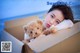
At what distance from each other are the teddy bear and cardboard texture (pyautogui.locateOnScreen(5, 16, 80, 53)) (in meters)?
0.06

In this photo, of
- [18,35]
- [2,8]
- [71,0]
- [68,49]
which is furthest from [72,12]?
[2,8]

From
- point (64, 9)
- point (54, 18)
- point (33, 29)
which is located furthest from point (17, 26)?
point (64, 9)

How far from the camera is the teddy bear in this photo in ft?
4.47

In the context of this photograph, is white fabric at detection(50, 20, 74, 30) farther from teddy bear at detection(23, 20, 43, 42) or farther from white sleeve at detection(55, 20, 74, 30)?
teddy bear at detection(23, 20, 43, 42)

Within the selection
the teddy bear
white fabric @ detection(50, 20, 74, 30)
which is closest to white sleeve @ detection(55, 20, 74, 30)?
white fabric @ detection(50, 20, 74, 30)

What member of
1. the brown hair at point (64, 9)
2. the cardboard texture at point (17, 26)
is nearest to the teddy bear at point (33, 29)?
the cardboard texture at point (17, 26)

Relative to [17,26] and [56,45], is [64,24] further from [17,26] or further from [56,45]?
[17,26]

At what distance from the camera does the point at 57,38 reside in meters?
1.37

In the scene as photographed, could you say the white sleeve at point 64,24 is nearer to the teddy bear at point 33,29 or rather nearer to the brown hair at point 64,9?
the brown hair at point 64,9

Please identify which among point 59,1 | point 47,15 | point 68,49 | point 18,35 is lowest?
point 68,49

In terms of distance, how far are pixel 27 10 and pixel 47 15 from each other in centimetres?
18

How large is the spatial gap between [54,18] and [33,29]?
0.21 meters

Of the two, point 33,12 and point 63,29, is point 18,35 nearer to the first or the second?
point 33,12

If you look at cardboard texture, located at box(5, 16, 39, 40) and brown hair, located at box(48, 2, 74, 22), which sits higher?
brown hair, located at box(48, 2, 74, 22)
